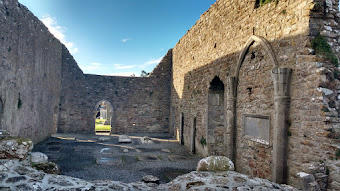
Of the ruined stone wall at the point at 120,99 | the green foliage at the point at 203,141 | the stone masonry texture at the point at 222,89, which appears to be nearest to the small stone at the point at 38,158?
the stone masonry texture at the point at 222,89

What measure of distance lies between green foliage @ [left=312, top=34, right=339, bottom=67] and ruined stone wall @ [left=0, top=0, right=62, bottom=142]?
28.3 feet

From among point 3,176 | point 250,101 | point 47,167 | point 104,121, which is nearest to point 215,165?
point 250,101

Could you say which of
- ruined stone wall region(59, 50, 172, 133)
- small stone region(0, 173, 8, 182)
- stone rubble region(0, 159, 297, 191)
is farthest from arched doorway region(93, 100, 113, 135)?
small stone region(0, 173, 8, 182)

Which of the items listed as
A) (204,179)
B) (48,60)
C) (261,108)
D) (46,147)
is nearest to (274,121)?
(261,108)

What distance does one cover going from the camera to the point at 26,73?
9.82 m

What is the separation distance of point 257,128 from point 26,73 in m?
8.98

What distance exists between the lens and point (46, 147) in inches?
404

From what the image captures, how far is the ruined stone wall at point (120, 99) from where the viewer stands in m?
15.6

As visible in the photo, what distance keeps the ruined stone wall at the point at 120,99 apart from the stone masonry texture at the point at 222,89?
6 centimetres

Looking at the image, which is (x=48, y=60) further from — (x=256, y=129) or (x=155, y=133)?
(x=256, y=129)

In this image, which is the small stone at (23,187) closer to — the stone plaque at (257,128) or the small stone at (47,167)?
the small stone at (47,167)

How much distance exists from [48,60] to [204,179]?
460 inches

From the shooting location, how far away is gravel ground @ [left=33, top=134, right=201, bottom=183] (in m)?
6.79

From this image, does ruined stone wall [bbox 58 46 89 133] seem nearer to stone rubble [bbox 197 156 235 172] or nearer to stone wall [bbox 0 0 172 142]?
stone wall [bbox 0 0 172 142]
